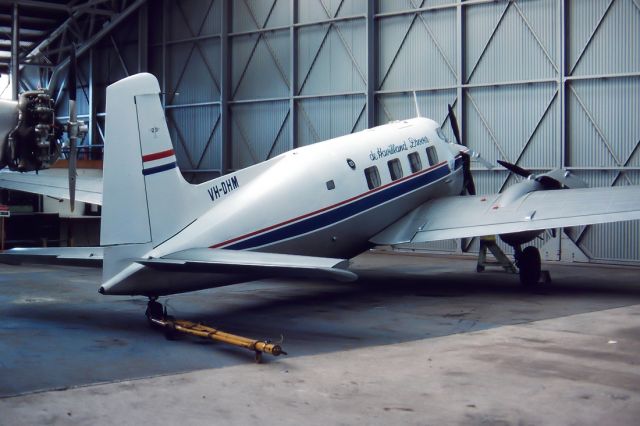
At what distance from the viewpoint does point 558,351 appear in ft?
42.2

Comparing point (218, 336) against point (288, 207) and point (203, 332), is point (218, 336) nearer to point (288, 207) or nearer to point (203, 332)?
point (203, 332)

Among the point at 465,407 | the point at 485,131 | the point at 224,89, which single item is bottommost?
the point at 465,407

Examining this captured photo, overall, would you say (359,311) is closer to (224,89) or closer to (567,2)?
(567,2)

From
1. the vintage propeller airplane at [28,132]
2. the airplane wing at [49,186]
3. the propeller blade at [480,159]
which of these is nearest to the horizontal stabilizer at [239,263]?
the vintage propeller airplane at [28,132]

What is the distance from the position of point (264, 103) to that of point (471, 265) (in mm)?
14022

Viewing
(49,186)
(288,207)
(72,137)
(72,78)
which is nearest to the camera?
(72,137)

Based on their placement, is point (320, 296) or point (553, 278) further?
point (553, 278)

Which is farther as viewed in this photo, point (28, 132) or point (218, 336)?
point (218, 336)

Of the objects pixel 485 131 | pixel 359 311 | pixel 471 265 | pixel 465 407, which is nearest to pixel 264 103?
pixel 485 131

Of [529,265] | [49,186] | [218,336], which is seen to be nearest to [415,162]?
[529,265]

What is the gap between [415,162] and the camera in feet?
68.1

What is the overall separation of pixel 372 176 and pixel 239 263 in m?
6.87

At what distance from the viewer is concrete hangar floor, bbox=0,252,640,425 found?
→ 31.0 feet

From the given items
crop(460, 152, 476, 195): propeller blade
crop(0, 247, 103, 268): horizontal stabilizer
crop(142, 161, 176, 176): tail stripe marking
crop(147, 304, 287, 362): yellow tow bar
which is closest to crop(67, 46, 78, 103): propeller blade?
crop(142, 161, 176, 176): tail stripe marking
